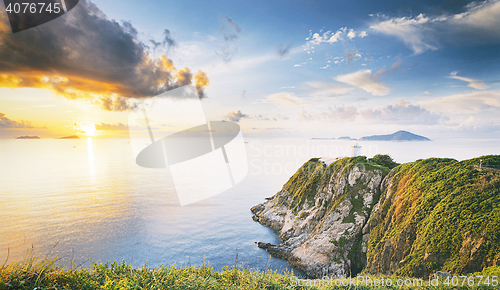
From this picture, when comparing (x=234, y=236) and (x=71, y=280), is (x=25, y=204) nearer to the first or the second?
(x=234, y=236)

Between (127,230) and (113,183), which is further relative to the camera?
(113,183)

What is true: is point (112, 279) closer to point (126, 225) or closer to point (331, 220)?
point (331, 220)

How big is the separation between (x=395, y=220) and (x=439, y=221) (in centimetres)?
503

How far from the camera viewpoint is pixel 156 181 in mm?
91125

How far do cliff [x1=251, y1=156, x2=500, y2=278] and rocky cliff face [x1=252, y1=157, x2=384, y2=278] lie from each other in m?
0.12

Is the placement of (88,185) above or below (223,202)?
above

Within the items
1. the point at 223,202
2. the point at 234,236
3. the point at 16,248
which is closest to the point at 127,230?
the point at 16,248

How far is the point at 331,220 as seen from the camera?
30781 mm

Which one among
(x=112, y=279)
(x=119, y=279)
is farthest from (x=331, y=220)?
(x=112, y=279)

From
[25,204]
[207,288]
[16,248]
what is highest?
[207,288]

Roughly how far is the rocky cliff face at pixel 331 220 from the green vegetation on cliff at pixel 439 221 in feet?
9.99

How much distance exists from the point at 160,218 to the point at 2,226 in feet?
93.9

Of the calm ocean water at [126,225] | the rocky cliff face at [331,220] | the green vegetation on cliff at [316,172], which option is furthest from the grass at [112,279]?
the green vegetation on cliff at [316,172]

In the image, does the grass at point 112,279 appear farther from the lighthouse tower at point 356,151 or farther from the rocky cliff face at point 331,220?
the lighthouse tower at point 356,151
